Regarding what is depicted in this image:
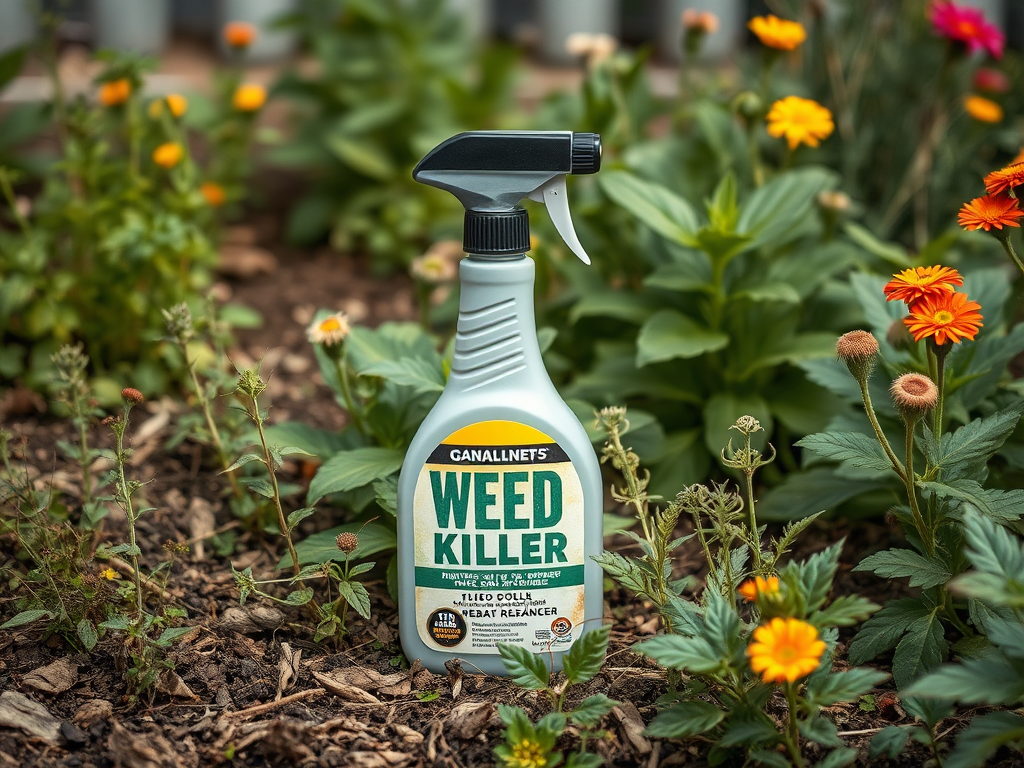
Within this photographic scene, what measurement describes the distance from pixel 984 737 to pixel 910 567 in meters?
0.31

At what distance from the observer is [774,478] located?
2.05 m

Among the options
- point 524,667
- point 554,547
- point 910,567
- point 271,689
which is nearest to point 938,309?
point 910,567

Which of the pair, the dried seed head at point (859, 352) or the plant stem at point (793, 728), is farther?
the dried seed head at point (859, 352)

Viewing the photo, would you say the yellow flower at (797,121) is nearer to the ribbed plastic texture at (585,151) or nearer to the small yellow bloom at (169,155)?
the ribbed plastic texture at (585,151)

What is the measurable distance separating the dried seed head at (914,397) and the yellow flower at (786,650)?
0.34 metres

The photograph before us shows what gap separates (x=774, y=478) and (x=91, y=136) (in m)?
1.73

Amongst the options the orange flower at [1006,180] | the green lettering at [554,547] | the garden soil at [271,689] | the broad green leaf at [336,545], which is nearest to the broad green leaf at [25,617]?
the garden soil at [271,689]

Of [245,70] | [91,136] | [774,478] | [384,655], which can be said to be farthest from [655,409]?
[245,70]

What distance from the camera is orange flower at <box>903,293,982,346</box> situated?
1.39 m

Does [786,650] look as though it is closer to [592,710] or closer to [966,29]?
[592,710]

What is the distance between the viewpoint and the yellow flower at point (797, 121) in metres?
2.01

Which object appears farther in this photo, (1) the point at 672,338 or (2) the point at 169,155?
(2) the point at 169,155

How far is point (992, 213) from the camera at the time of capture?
1495mm

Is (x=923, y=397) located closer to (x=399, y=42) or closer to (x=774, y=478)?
(x=774, y=478)
